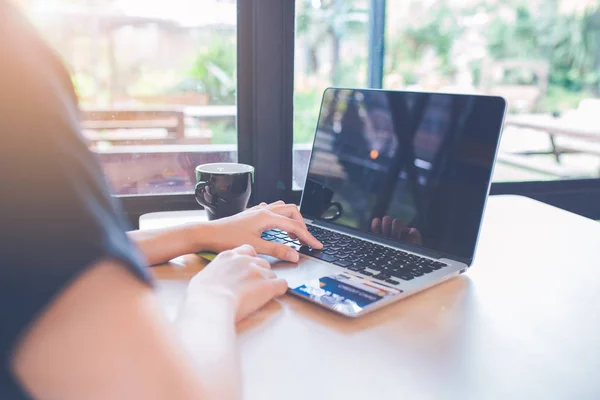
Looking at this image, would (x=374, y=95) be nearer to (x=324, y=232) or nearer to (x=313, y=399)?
(x=324, y=232)

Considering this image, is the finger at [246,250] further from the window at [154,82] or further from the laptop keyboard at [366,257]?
the window at [154,82]

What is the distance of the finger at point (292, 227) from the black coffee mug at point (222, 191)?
0.56 feet

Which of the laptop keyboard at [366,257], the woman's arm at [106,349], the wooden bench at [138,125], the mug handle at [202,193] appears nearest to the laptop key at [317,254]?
the laptop keyboard at [366,257]

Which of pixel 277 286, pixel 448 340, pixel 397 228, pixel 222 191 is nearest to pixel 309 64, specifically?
pixel 222 191

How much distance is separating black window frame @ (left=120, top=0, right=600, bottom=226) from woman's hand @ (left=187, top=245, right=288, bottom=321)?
0.68 m

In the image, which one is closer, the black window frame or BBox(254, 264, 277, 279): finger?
BBox(254, 264, 277, 279): finger

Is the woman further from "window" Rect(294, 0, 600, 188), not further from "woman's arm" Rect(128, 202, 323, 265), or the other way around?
"window" Rect(294, 0, 600, 188)

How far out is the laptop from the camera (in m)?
0.83

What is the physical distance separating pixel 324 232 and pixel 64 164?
2.36 feet

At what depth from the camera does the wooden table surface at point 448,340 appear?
0.57m

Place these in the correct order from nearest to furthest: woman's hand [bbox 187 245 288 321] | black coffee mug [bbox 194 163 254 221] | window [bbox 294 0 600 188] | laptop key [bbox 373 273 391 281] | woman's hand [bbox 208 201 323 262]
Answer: woman's hand [bbox 187 245 288 321]
laptop key [bbox 373 273 391 281]
woman's hand [bbox 208 201 323 262]
black coffee mug [bbox 194 163 254 221]
window [bbox 294 0 600 188]

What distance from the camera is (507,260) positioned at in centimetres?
97

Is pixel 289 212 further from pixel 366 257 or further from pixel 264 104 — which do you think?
pixel 264 104

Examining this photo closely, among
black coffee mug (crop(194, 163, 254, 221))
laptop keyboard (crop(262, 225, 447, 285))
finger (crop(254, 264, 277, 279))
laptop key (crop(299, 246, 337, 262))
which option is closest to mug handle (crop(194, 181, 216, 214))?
black coffee mug (crop(194, 163, 254, 221))
